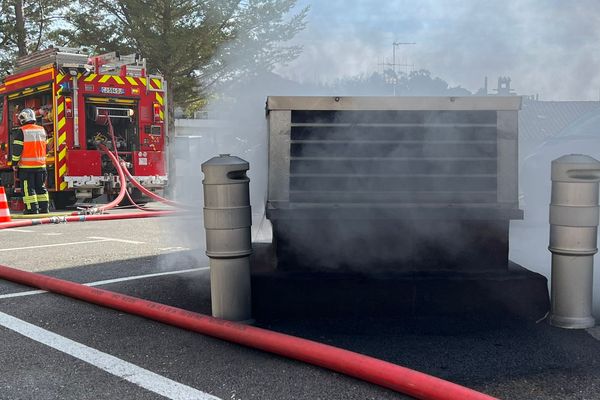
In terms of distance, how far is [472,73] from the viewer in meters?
2.94

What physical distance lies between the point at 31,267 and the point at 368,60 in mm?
3429

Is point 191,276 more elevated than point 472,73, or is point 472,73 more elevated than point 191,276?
point 472,73

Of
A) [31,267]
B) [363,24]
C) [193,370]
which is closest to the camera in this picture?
[193,370]

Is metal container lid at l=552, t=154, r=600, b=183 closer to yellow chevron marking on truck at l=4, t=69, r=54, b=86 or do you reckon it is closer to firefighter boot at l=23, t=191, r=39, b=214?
firefighter boot at l=23, t=191, r=39, b=214

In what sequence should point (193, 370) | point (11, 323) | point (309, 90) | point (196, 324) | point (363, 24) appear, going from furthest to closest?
point (309, 90) → point (11, 323) → point (196, 324) → point (363, 24) → point (193, 370)

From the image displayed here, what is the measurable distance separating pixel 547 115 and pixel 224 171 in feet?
11.2

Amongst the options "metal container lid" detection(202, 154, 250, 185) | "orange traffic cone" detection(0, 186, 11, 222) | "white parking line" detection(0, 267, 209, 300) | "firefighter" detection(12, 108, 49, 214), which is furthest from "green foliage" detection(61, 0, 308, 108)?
"orange traffic cone" detection(0, 186, 11, 222)

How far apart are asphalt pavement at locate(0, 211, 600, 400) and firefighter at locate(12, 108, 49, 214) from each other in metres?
5.77

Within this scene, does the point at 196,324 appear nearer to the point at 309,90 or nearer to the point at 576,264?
the point at 309,90

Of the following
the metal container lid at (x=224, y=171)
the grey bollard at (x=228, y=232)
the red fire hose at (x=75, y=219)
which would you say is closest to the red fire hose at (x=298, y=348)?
the grey bollard at (x=228, y=232)

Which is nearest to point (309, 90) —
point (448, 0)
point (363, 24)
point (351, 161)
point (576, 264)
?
point (351, 161)

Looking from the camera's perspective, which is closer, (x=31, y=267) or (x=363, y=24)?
(x=363, y=24)

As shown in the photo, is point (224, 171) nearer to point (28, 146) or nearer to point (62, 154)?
point (28, 146)

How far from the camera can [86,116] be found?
33.8 ft
